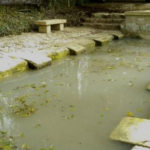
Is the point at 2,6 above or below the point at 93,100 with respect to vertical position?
above

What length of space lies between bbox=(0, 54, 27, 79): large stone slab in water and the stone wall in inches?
162

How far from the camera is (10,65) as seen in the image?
383 centimetres

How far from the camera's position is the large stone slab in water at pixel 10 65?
12.0 feet

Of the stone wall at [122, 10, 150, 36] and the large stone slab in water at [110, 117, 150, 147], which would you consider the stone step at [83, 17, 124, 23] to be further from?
the large stone slab in water at [110, 117, 150, 147]

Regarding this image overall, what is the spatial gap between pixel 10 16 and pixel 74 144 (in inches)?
208

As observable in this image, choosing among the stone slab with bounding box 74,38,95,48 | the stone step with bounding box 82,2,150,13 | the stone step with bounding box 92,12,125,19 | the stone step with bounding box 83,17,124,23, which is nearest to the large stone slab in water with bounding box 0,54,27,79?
the stone slab with bounding box 74,38,95,48

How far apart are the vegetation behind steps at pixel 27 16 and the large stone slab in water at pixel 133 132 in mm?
4805

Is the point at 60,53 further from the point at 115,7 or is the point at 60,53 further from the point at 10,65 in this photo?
the point at 115,7

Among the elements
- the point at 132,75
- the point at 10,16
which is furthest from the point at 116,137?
the point at 10,16

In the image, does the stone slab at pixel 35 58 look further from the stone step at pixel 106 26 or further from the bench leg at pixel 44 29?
the stone step at pixel 106 26

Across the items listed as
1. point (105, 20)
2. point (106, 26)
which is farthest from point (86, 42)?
point (105, 20)

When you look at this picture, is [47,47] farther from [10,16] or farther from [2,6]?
[2,6]

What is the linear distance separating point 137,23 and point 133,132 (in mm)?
5442

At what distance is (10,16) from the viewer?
21.4 ft
